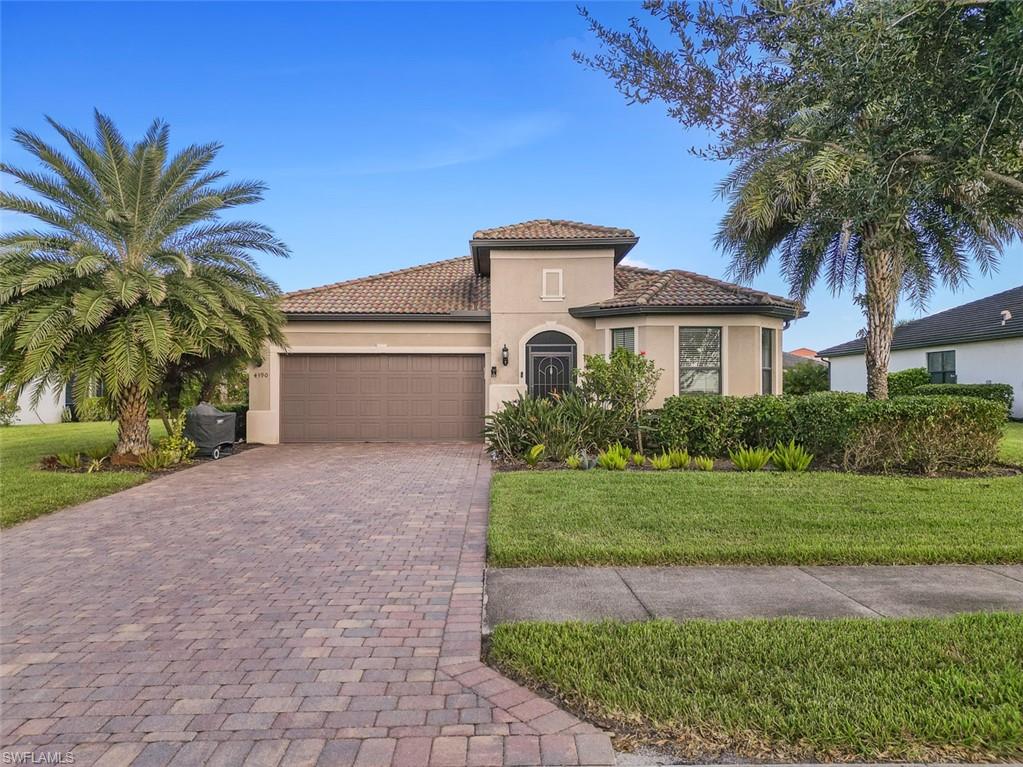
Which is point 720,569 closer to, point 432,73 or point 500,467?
point 500,467

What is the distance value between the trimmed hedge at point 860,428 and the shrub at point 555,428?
→ 1.39m

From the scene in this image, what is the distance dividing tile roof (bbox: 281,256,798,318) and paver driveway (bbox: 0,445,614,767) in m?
8.71

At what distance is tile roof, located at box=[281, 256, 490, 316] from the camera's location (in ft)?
51.8

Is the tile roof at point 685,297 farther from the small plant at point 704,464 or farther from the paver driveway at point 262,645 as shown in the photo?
the paver driveway at point 262,645

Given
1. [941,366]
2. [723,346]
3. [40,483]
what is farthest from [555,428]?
[941,366]

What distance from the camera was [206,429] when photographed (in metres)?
12.8

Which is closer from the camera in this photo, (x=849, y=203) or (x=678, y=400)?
(x=849, y=203)

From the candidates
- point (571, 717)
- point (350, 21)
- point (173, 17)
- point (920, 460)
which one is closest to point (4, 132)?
point (173, 17)

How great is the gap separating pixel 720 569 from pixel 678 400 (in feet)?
22.2

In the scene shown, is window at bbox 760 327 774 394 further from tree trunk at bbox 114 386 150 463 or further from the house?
tree trunk at bbox 114 386 150 463

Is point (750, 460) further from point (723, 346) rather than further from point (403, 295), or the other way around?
point (403, 295)

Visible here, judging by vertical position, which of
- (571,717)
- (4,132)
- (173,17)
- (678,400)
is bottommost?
(571,717)

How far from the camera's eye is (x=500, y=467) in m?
11.1

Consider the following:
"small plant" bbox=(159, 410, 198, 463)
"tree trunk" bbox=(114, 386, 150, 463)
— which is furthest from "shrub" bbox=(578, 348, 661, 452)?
"tree trunk" bbox=(114, 386, 150, 463)
